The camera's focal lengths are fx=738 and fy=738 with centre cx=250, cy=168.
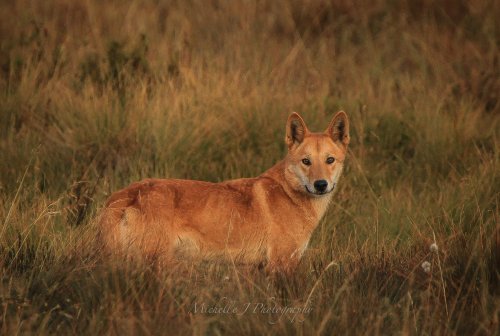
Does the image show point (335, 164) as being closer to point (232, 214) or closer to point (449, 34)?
point (232, 214)

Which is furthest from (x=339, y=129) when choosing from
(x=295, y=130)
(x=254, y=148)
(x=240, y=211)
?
(x=254, y=148)

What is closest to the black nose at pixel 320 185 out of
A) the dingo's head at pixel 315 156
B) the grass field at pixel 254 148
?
the dingo's head at pixel 315 156

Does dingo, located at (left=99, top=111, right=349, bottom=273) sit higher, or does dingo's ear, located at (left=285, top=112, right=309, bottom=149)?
dingo's ear, located at (left=285, top=112, right=309, bottom=149)

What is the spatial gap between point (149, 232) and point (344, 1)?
339 inches

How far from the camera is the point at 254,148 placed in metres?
7.32

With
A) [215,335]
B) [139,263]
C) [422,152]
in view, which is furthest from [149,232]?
[422,152]

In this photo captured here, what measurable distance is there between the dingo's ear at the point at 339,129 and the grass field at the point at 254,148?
2.18 feet

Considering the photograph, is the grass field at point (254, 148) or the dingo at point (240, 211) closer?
the grass field at point (254, 148)

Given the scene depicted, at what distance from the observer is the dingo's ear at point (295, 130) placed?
569cm

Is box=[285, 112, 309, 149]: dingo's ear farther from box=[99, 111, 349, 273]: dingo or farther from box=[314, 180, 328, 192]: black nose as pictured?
box=[314, 180, 328, 192]: black nose

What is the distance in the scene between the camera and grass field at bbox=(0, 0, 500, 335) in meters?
3.94

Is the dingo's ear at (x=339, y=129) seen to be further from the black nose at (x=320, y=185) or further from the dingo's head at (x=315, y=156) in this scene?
the black nose at (x=320, y=185)

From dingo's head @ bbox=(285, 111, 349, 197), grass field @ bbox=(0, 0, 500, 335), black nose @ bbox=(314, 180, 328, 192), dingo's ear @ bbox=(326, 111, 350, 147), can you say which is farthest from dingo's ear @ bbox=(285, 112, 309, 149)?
grass field @ bbox=(0, 0, 500, 335)

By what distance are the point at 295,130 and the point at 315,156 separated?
34 cm
